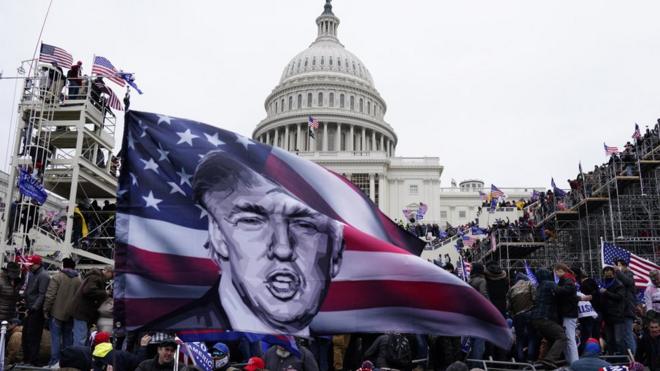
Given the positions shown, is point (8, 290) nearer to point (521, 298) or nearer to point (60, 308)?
point (60, 308)

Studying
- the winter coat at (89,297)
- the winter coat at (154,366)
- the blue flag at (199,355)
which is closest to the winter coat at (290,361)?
the blue flag at (199,355)

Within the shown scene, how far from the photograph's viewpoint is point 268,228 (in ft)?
19.5

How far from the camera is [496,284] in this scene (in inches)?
416

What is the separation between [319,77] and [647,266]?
8499 centimetres

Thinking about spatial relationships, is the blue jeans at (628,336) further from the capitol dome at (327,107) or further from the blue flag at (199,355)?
the capitol dome at (327,107)

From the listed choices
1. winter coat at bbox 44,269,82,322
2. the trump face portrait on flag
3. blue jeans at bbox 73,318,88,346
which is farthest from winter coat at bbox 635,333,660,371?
winter coat at bbox 44,269,82,322

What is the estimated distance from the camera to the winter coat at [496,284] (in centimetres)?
1053

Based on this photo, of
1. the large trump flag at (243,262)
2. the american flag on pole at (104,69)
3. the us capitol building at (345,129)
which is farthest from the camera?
the us capitol building at (345,129)

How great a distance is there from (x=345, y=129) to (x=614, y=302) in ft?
272

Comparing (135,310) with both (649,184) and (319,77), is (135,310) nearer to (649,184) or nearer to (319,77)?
(649,184)

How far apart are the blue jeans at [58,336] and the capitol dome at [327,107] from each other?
76.3 m

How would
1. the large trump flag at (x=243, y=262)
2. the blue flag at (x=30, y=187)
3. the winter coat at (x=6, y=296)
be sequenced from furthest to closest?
the blue flag at (x=30, y=187), the winter coat at (x=6, y=296), the large trump flag at (x=243, y=262)

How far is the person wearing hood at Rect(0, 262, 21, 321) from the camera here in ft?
34.4

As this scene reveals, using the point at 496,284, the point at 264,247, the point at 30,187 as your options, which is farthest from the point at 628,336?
the point at 30,187
